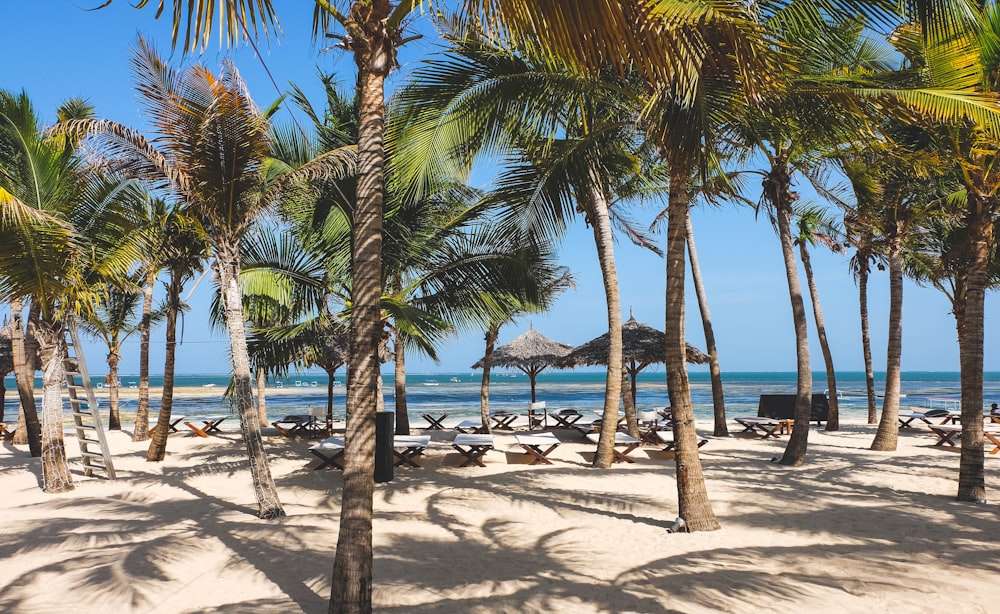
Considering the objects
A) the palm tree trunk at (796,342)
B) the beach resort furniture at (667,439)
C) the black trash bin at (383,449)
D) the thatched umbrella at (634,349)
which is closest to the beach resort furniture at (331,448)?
the black trash bin at (383,449)

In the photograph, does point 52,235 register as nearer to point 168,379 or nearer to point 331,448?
point 168,379

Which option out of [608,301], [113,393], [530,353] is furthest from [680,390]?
[113,393]

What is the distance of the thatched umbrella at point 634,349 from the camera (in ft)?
48.5

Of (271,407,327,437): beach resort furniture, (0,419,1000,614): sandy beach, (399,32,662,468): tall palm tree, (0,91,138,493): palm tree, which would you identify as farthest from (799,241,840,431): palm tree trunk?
(0,91,138,493): palm tree

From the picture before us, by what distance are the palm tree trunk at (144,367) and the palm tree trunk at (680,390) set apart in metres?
12.8

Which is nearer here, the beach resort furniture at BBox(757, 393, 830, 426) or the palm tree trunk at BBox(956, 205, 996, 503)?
the palm tree trunk at BBox(956, 205, 996, 503)

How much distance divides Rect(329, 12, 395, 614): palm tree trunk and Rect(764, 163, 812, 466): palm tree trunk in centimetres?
808

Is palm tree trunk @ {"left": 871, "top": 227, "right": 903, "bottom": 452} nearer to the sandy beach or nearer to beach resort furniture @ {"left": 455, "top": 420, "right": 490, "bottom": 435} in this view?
the sandy beach

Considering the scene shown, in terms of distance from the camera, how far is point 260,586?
4.65m

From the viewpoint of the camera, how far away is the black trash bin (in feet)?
29.5

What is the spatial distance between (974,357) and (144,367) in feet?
54.4

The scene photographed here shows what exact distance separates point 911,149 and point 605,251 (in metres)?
4.53

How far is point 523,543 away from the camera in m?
5.95

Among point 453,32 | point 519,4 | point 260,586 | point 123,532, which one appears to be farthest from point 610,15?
point 123,532
